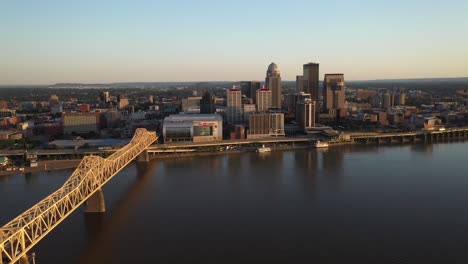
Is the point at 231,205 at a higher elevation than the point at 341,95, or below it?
below

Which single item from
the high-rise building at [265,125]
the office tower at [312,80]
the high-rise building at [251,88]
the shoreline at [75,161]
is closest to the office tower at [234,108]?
the high-rise building at [265,125]

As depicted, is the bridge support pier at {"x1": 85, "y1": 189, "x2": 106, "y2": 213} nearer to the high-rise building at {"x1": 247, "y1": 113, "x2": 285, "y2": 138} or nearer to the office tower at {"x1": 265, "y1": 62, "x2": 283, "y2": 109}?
the high-rise building at {"x1": 247, "y1": 113, "x2": 285, "y2": 138}

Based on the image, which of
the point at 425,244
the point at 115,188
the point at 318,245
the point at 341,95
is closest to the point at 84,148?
the point at 115,188

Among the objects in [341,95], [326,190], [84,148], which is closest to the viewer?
[326,190]

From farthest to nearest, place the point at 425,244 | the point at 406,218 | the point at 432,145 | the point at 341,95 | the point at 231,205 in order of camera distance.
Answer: the point at 341,95, the point at 432,145, the point at 231,205, the point at 406,218, the point at 425,244

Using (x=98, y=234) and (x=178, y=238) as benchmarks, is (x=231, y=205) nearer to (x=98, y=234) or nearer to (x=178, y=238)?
(x=178, y=238)

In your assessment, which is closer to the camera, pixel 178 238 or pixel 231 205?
pixel 178 238

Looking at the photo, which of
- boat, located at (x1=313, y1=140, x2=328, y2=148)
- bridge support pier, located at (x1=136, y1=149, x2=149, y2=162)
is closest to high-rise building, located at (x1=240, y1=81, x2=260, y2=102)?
boat, located at (x1=313, y1=140, x2=328, y2=148)

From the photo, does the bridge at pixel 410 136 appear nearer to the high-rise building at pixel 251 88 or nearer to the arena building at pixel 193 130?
the arena building at pixel 193 130
